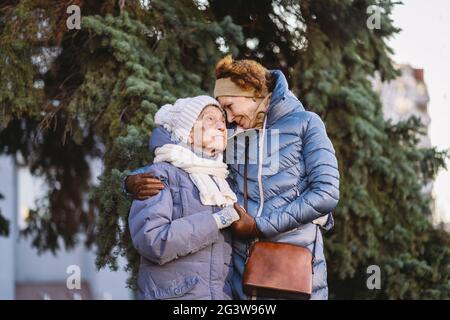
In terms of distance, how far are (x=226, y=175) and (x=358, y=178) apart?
2.84 meters

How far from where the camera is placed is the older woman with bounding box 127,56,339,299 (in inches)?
179

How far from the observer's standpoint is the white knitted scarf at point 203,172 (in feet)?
14.9

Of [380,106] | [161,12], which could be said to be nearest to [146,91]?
[161,12]

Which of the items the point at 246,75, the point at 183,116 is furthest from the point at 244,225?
the point at 246,75

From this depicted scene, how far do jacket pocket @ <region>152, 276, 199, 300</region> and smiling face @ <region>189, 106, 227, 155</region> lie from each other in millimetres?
687

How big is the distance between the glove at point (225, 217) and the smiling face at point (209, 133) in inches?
13.7

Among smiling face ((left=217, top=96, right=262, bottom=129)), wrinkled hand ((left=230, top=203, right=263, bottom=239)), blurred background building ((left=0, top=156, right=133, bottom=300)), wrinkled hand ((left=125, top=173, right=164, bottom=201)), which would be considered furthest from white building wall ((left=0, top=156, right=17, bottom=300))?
wrinkled hand ((left=230, top=203, right=263, bottom=239))

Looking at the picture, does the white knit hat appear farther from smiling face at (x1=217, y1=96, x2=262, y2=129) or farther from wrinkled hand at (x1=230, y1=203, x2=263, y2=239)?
wrinkled hand at (x1=230, y1=203, x2=263, y2=239)

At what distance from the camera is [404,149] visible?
767 centimetres

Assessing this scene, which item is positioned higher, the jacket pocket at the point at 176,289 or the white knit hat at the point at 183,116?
the white knit hat at the point at 183,116

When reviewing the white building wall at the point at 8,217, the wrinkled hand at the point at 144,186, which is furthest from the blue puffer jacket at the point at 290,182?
the white building wall at the point at 8,217

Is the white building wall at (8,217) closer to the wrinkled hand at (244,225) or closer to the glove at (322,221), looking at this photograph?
the glove at (322,221)

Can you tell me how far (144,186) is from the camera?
4.52 meters

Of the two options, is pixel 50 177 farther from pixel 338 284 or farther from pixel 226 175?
pixel 226 175
